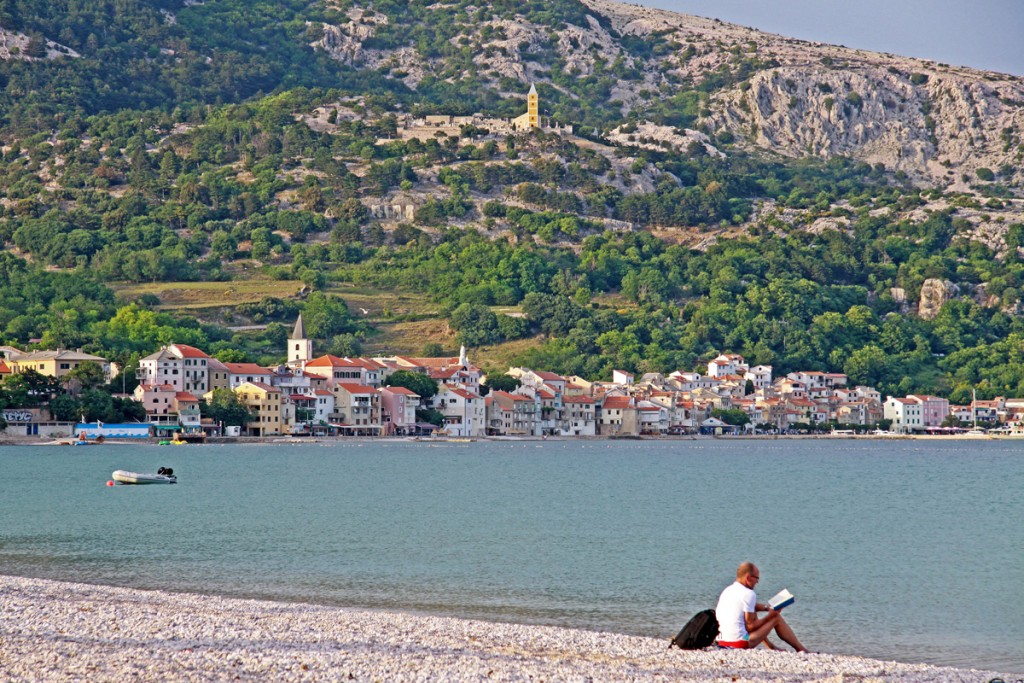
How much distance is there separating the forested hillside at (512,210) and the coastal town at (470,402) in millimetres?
4135

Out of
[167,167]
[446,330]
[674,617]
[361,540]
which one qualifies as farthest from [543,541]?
[167,167]

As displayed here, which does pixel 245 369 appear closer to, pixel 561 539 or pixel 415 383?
pixel 415 383

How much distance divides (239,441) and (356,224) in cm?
5754

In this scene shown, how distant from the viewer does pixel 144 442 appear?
278 feet

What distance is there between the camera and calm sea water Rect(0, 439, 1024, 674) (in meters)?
25.2

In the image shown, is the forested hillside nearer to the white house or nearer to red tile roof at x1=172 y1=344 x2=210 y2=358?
red tile roof at x1=172 y1=344 x2=210 y2=358

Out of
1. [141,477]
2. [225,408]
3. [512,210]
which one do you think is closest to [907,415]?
[512,210]

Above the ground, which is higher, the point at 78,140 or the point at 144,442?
the point at 78,140

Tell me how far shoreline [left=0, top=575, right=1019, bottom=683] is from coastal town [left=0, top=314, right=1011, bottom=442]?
64294mm

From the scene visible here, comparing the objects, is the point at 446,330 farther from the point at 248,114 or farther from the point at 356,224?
the point at 248,114

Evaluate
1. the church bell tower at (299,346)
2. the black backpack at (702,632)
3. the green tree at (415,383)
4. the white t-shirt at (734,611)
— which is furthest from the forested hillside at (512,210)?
the white t-shirt at (734,611)

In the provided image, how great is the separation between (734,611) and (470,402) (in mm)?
83866

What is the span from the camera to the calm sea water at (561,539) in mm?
25219

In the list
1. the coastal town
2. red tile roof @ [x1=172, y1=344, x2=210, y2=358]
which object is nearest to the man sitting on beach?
the coastal town
